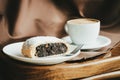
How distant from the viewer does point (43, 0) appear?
90cm

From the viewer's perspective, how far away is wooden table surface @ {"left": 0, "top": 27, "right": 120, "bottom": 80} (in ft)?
1.93

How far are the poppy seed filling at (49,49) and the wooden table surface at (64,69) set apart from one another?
1.3 inches

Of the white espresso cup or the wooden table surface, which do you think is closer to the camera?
the wooden table surface

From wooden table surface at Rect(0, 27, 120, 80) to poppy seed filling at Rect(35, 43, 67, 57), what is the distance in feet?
0.11

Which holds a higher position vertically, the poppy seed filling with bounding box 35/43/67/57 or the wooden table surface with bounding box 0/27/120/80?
the poppy seed filling with bounding box 35/43/67/57

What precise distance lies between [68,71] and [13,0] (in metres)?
0.34

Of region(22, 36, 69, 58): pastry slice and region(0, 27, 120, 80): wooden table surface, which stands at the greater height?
region(22, 36, 69, 58): pastry slice

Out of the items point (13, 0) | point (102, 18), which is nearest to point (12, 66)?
point (13, 0)

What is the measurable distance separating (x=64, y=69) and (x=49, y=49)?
0.06 m

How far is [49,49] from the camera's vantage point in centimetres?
64

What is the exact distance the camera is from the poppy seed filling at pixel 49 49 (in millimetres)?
627

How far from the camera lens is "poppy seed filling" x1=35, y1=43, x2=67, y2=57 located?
2.06ft

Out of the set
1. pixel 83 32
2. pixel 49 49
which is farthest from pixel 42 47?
pixel 83 32

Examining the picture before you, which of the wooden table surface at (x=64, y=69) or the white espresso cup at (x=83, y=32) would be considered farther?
the white espresso cup at (x=83, y=32)
